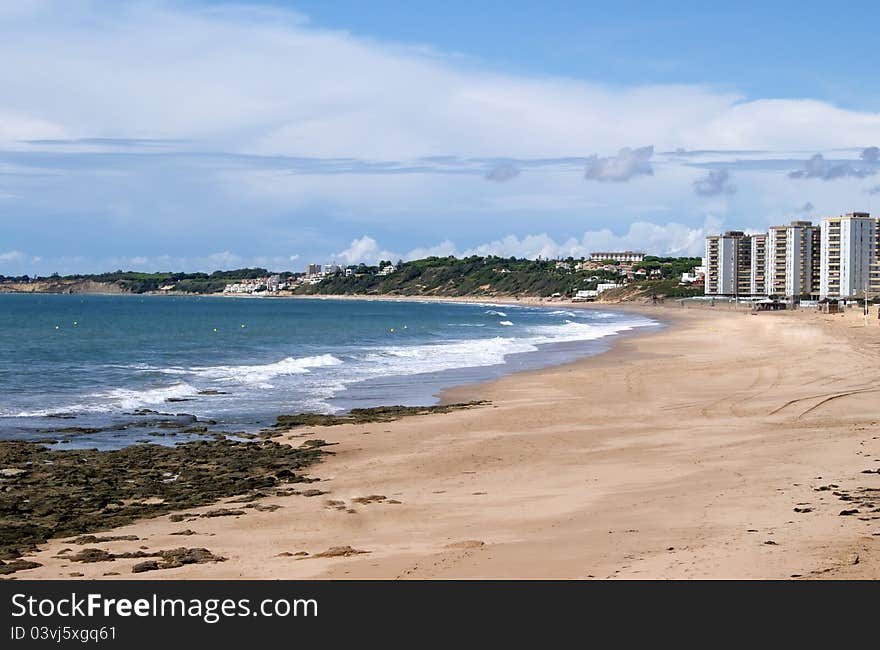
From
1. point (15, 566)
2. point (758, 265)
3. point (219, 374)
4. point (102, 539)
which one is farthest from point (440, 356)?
point (758, 265)

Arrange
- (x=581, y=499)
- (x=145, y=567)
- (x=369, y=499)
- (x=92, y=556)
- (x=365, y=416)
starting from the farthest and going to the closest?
1. (x=365, y=416)
2. (x=369, y=499)
3. (x=581, y=499)
4. (x=92, y=556)
5. (x=145, y=567)

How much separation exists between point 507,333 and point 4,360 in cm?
3556

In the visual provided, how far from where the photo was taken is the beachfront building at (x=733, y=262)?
167750 mm

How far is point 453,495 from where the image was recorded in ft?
44.8

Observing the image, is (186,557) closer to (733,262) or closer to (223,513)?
(223,513)

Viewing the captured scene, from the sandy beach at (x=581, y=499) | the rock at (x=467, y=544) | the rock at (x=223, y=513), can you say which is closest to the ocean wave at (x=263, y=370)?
the sandy beach at (x=581, y=499)

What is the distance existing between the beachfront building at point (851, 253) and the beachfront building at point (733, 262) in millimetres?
30343

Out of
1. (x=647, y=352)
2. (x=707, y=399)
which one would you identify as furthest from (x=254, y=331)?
(x=707, y=399)

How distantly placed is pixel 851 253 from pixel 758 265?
107 ft

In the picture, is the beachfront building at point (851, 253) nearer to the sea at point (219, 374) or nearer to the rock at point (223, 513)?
the sea at point (219, 374)

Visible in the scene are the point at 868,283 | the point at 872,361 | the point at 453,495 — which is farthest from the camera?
the point at 868,283

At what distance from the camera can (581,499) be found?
1283cm

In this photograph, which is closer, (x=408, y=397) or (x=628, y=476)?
(x=628, y=476)
